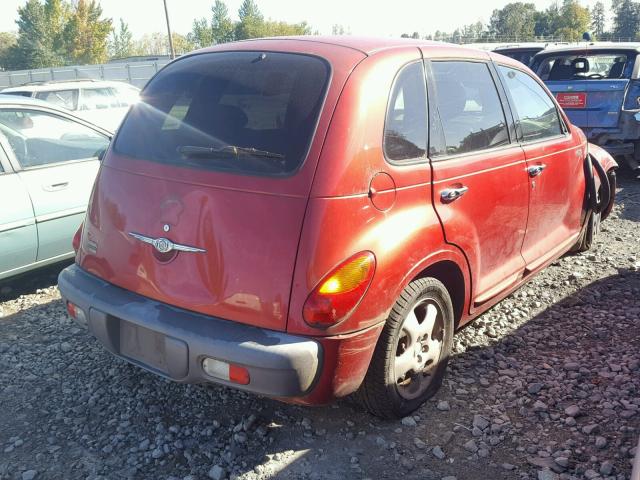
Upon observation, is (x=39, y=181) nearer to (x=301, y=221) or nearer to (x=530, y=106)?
(x=301, y=221)

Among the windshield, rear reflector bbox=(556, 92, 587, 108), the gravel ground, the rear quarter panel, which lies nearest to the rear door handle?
the gravel ground

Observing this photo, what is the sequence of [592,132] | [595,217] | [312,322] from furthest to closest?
1. [592,132]
2. [595,217]
3. [312,322]

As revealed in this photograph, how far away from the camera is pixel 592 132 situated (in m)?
8.11

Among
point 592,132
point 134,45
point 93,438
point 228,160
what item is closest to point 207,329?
point 228,160

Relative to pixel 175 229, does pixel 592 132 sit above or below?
below

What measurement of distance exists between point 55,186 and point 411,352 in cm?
313

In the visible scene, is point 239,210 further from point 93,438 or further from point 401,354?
point 93,438

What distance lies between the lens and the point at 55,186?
15.1ft

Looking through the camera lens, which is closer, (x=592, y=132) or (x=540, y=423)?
(x=540, y=423)

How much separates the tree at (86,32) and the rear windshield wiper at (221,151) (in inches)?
2558

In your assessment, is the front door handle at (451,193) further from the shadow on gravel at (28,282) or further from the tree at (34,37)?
the tree at (34,37)

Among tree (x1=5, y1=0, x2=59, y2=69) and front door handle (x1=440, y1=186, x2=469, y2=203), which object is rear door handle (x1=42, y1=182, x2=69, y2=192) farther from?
→ tree (x1=5, y1=0, x2=59, y2=69)

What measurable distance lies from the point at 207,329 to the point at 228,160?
0.77 metres

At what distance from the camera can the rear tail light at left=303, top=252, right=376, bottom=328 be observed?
242 centimetres
